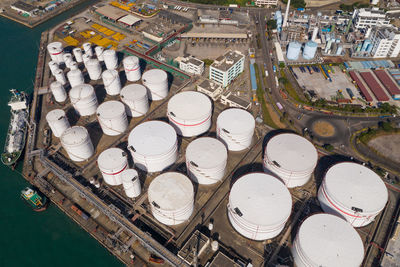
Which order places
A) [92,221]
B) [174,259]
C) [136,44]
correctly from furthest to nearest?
1. [136,44]
2. [92,221]
3. [174,259]

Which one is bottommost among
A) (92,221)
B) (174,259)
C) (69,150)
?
(92,221)

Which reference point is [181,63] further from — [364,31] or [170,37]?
[364,31]

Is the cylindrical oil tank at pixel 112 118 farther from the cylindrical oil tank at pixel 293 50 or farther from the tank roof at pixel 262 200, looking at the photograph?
the cylindrical oil tank at pixel 293 50

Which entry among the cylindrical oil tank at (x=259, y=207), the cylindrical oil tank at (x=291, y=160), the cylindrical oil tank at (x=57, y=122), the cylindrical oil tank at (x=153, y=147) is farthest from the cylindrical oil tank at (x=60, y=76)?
the cylindrical oil tank at (x=291, y=160)

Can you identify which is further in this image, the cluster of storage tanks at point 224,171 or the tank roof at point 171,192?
the tank roof at point 171,192

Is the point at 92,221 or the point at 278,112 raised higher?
the point at 278,112

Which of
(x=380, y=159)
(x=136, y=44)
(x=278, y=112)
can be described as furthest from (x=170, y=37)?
(x=380, y=159)

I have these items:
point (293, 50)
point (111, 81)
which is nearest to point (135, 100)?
point (111, 81)
